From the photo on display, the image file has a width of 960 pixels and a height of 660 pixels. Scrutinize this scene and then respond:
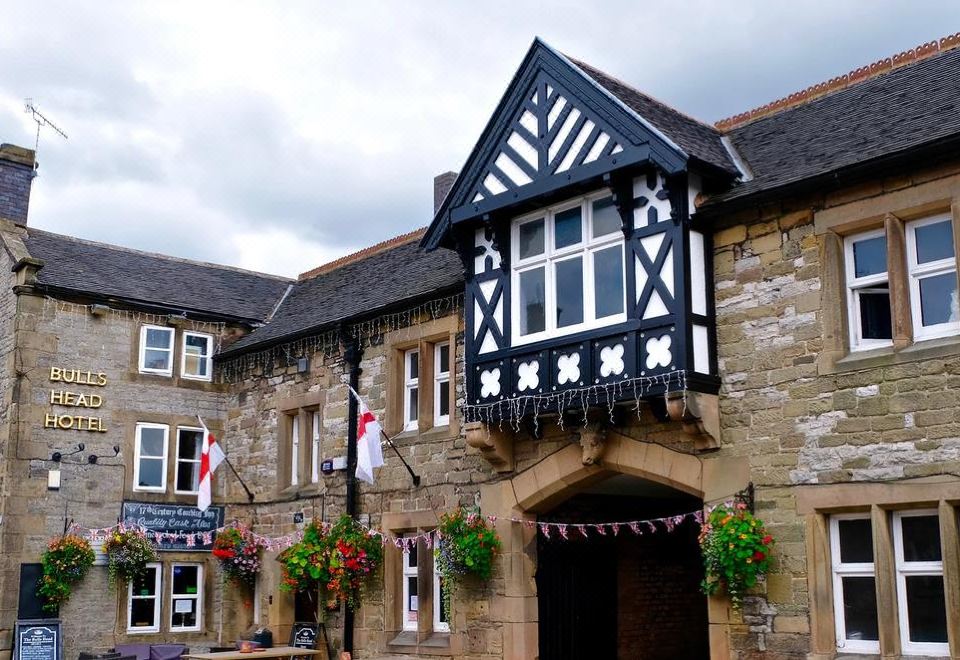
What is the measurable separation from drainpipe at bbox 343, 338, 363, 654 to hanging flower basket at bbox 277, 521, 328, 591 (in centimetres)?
62

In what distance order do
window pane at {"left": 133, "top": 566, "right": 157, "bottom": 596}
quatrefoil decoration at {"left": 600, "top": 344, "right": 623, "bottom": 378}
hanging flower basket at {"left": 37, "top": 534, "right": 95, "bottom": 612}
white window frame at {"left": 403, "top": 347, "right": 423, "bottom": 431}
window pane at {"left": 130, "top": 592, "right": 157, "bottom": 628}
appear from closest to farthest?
quatrefoil decoration at {"left": 600, "top": 344, "right": 623, "bottom": 378}
white window frame at {"left": 403, "top": 347, "right": 423, "bottom": 431}
hanging flower basket at {"left": 37, "top": 534, "right": 95, "bottom": 612}
window pane at {"left": 130, "top": 592, "right": 157, "bottom": 628}
window pane at {"left": 133, "top": 566, "right": 157, "bottom": 596}

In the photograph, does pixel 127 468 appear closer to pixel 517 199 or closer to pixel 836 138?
pixel 517 199

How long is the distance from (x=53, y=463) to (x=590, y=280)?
9.66 m

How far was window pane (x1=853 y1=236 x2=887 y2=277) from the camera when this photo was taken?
11.5m

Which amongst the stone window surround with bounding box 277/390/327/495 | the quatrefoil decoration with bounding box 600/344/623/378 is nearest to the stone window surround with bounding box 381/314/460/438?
the stone window surround with bounding box 277/390/327/495

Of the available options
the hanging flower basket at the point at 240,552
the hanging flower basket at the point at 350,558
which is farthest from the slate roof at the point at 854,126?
the hanging flower basket at the point at 240,552

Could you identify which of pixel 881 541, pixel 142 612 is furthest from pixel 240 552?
pixel 881 541

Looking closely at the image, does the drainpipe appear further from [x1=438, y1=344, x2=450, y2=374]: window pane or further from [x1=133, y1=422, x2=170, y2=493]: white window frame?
[x1=133, y1=422, x2=170, y2=493]: white window frame

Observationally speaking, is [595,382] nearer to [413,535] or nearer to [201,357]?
[413,535]

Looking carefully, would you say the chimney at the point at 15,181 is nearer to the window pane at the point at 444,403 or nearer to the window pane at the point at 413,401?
the window pane at the point at 413,401

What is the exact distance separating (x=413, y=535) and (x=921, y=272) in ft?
26.1

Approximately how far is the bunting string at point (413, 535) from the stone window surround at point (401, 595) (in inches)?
5.1

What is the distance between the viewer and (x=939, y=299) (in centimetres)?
1095

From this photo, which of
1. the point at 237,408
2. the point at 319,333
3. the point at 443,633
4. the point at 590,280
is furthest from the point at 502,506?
the point at 237,408
